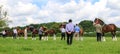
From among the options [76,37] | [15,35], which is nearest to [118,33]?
[15,35]

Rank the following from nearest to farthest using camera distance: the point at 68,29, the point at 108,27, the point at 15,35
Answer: the point at 68,29
the point at 108,27
the point at 15,35

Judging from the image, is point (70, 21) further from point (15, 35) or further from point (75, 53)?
point (15, 35)

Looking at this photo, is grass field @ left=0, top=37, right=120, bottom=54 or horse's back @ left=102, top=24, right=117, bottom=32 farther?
horse's back @ left=102, top=24, right=117, bottom=32

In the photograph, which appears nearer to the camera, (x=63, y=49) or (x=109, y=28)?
(x=63, y=49)

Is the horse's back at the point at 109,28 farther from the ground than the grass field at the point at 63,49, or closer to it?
farther from the ground

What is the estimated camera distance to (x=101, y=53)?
20.8 m

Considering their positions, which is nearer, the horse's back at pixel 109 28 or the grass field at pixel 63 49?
the grass field at pixel 63 49

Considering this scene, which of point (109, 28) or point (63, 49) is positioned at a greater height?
point (109, 28)

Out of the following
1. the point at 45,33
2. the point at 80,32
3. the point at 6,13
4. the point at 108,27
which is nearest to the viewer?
the point at 108,27

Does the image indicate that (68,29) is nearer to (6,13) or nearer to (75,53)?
(75,53)

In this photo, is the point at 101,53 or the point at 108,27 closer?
the point at 101,53

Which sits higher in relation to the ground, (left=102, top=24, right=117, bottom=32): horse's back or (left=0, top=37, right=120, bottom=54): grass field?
(left=102, top=24, right=117, bottom=32): horse's back

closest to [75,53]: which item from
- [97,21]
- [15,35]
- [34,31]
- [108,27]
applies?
[97,21]

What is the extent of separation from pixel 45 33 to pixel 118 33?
35.7 meters
